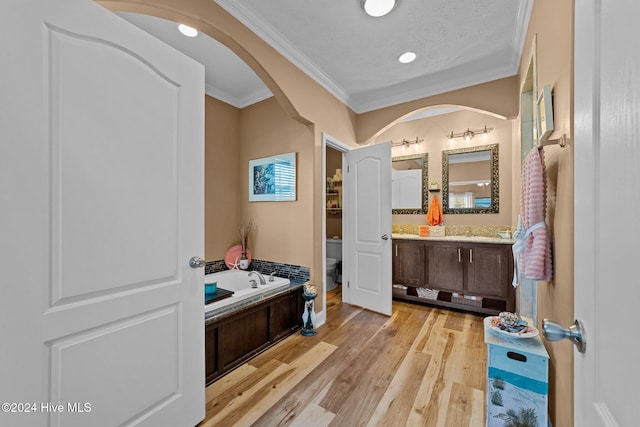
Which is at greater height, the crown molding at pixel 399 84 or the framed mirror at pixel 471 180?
the crown molding at pixel 399 84

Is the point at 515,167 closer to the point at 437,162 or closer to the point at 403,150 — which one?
the point at 437,162

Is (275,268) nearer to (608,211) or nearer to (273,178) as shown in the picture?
(273,178)

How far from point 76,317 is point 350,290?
2804 millimetres

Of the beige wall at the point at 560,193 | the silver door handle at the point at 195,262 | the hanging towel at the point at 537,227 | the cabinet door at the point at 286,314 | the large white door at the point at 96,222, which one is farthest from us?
the cabinet door at the point at 286,314

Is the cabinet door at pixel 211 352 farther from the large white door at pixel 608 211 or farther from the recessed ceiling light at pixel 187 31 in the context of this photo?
the recessed ceiling light at pixel 187 31

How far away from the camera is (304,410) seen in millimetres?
1592

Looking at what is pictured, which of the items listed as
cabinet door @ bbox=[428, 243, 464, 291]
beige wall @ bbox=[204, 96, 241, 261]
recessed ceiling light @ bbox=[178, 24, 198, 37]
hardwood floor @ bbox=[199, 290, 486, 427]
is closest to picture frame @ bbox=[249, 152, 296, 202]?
beige wall @ bbox=[204, 96, 241, 261]

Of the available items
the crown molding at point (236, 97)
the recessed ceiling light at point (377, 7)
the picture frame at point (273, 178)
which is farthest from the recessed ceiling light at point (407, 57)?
the crown molding at point (236, 97)

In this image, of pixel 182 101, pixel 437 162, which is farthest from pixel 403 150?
pixel 182 101

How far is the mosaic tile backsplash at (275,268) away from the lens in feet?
9.34

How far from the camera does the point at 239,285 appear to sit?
122 inches

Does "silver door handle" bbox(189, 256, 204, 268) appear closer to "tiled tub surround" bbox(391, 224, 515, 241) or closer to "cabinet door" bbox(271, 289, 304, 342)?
"cabinet door" bbox(271, 289, 304, 342)

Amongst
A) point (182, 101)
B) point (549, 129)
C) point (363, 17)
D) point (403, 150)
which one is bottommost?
point (549, 129)

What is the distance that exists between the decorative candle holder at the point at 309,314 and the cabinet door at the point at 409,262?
54.7 inches
